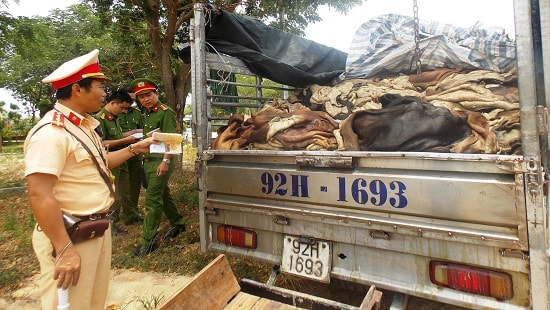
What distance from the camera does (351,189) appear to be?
195 centimetres

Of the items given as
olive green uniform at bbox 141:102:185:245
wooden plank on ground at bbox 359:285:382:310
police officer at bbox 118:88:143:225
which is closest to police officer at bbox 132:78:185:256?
olive green uniform at bbox 141:102:185:245

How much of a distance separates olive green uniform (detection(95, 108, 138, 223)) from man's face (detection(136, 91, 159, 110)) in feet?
2.65

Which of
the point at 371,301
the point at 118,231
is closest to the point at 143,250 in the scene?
the point at 118,231

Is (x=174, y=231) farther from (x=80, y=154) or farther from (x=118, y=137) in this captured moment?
(x=80, y=154)

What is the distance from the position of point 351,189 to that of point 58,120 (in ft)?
4.87

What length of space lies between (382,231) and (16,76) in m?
21.0

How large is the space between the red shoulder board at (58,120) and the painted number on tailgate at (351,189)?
3.81ft

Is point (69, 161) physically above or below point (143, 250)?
above

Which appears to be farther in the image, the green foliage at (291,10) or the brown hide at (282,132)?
the green foliage at (291,10)

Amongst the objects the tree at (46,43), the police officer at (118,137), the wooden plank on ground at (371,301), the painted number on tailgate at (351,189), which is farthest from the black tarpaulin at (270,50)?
the tree at (46,43)

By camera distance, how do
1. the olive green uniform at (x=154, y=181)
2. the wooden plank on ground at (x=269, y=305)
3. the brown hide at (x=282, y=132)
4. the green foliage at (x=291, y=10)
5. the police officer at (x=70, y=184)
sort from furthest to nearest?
the green foliage at (x=291, y=10) < the olive green uniform at (x=154, y=181) < the brown hide at (x=282, y=132) < the wooden plank on ground at (x=269, y=305) < the police officer at (x=70, y=184)

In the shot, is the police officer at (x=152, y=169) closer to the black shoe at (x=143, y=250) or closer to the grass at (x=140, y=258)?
the black shoe at (x=143, y=250)

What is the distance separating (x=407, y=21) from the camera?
385cm

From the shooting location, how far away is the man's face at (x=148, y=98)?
3.76 m
